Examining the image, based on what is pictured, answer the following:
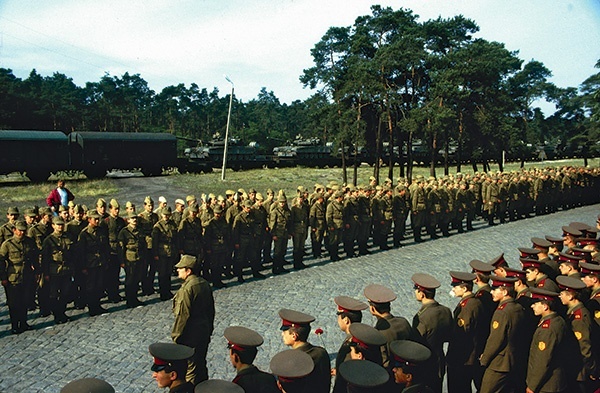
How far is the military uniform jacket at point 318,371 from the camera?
3682mm

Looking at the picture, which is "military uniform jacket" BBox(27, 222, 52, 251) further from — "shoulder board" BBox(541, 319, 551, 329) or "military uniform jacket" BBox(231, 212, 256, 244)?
"shoulder board" BBox(541, 319, 551, 329)

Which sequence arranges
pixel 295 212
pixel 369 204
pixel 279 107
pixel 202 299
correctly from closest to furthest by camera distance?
pixel 202 299, pixel 295 212, pixel 369 204, pixel 279 107

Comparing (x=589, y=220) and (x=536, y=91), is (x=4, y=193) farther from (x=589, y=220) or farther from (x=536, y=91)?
(x=536, y=91)

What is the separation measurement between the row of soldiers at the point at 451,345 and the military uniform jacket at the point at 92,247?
507 cm

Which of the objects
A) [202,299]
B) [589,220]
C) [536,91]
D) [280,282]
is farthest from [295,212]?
[536,91]

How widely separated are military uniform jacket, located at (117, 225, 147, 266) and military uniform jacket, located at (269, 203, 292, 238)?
132 inches

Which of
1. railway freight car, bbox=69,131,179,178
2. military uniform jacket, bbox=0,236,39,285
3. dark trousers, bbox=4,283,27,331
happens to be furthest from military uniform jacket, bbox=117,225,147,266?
railway freight car, bbox=69,131,179,178

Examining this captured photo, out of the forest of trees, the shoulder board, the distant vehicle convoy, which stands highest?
the forest of trees

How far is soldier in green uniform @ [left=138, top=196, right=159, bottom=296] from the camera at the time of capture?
29.3 ft

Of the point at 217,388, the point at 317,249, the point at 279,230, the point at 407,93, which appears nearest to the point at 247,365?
the point at 217,388

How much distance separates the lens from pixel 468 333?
502 centimetres

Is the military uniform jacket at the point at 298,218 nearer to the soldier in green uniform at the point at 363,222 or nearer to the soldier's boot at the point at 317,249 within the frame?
the soldier's boot at the point at 317,249

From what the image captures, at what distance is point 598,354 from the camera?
4.84m

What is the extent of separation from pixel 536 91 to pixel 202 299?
69.4 metres
